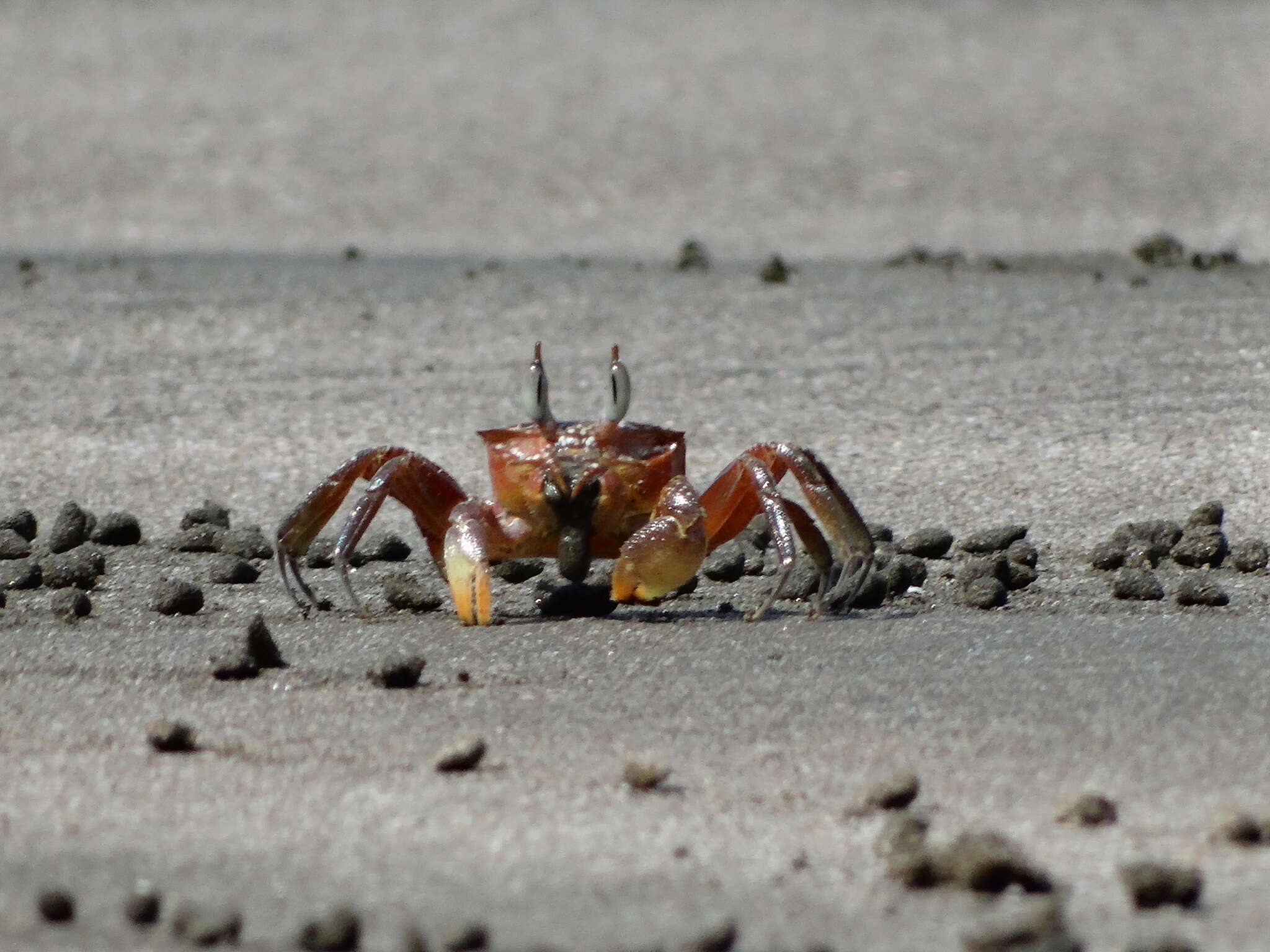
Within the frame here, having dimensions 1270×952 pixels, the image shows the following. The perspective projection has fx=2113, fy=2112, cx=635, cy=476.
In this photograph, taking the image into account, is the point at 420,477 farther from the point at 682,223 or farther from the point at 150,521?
the point at 682,223

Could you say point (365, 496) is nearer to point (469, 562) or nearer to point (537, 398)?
point (469, 562)

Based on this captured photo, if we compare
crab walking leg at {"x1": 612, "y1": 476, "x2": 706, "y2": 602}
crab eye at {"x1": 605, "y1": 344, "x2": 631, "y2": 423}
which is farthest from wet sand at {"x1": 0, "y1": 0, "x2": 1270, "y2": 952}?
crab eye at {"x1": 605, "y1": 344, "x2": 631, "y2": 423}

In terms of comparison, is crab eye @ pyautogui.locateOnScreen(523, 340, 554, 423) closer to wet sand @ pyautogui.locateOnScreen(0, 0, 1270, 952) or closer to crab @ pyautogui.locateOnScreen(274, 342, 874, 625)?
crab @ pyautogui.locateOnScreen(274, 342, 874, 625)

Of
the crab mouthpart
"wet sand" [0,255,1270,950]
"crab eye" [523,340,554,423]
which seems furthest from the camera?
"crab eye" [523,340,554,423]

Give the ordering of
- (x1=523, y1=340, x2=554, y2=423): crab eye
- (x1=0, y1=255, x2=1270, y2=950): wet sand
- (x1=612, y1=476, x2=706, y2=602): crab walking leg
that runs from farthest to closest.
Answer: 1. (x1=523, y1=340, x2=554, y2=423): crab eye
2. (x1=612, y1=476, x2=706, y2=602): crab walking leg
3. (x1=0, y1=255, x2=1270, y2=950): wet sand

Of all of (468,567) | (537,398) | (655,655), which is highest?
(537,398)

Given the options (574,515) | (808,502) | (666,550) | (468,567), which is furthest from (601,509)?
(808,502)

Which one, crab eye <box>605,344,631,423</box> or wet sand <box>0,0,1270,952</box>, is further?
crab eye <box>605,344,631,423</box>
